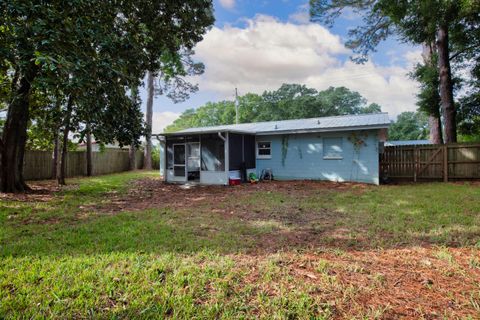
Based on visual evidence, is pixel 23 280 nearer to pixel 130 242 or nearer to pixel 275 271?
pixel 130 242

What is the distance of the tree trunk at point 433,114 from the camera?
1426cm

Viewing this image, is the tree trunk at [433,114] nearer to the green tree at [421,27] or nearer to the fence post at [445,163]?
the green tree at [421,27]

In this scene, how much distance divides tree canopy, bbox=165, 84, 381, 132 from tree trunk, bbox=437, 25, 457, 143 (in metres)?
26.2

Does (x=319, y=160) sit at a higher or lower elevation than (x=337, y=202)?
higher

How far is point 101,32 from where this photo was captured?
6.29 m

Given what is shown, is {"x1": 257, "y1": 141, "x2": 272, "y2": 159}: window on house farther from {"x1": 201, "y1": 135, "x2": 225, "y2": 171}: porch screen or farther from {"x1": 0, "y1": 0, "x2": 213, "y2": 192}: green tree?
{"x1": 0, "y1": 0, "x2": 213, "y2": 192}: green tree

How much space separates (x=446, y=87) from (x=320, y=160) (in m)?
7.02

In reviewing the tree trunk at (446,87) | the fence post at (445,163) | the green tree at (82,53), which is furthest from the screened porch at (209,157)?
the tree trunk at (446,87)

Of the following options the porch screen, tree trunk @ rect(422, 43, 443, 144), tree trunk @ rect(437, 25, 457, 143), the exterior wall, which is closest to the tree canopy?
tree trunk @ rect(422, 43, 443, 144)

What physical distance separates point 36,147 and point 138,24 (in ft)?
37.9

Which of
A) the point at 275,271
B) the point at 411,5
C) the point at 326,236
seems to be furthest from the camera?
the point at 411,5

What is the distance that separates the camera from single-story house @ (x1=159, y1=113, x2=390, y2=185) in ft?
38.8

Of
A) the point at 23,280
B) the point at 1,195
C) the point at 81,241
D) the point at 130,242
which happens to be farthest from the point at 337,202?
the point at 1,195

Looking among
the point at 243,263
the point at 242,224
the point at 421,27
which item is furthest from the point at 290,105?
the point at 243,263
